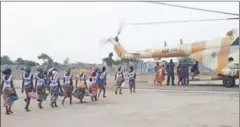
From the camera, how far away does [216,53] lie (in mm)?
23484

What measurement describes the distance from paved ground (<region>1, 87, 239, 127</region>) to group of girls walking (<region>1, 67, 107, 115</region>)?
41 cm

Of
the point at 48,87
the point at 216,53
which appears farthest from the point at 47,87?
the point at 216,53

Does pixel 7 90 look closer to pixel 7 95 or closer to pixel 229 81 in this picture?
pixel 7 95

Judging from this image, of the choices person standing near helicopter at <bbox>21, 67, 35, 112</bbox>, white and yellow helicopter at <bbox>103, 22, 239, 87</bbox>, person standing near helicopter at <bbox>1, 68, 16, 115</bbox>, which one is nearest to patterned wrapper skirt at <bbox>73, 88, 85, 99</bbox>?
person standing near helicopter at <bbox>21, 67, 35, 112</bbox>

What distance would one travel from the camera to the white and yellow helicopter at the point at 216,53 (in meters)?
22.1

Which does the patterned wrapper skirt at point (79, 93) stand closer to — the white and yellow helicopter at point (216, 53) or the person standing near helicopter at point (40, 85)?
the person standing near helicopter at point (40, 85)

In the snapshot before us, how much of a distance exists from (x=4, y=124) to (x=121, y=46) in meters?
22.5

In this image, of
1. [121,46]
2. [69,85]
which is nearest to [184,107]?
[69,85]

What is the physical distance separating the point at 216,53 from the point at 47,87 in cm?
1195

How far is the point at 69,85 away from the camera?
1528 cm

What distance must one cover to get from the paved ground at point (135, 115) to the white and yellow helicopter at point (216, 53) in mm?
6650

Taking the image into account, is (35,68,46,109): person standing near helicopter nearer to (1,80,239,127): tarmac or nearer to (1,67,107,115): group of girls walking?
(1,67,107,115): group of girls walking

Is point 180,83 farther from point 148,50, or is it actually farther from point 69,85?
point 69,85

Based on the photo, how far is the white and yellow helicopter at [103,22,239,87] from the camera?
72.5 ft
